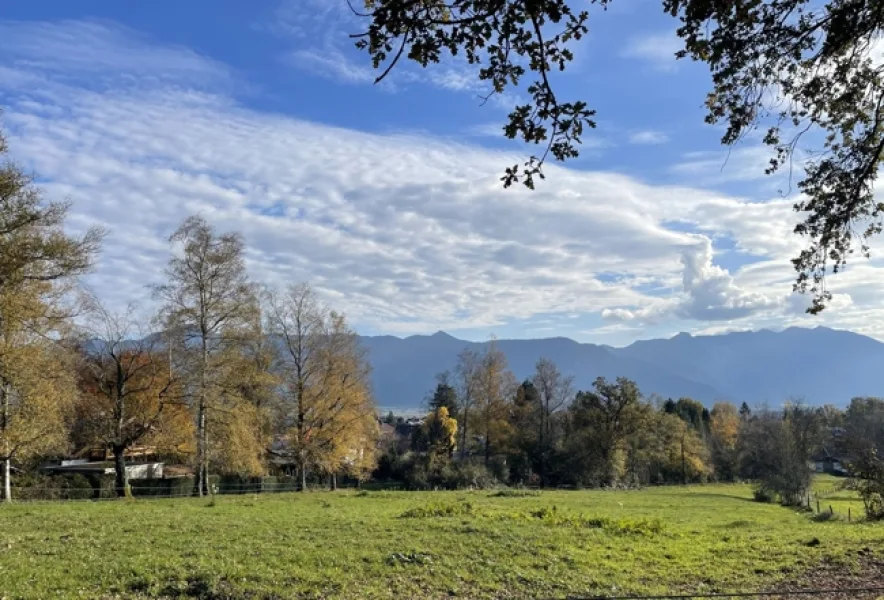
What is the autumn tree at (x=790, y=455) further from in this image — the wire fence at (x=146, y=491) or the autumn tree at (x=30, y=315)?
the autumn tree at (x=30, y=315)

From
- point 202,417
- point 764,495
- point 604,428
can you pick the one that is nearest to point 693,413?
point 604,428

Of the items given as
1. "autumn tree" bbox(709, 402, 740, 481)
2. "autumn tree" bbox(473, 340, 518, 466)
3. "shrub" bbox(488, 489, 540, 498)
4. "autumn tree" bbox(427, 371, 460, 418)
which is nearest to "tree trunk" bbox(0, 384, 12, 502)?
"shrub" bbox(488, 489, 540, 498)

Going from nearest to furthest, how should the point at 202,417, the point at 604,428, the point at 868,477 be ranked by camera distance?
1. the point at 868,477
2. the point at 202,417
3. the point at 604,428

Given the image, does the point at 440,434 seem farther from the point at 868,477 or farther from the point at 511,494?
the point at 868,477

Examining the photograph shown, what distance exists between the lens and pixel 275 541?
13.9 m

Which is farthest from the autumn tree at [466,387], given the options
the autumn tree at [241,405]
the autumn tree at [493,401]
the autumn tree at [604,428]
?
the autumn tree at [241,405]

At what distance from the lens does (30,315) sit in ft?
74.1

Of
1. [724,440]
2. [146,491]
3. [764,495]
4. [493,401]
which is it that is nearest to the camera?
[146,491]

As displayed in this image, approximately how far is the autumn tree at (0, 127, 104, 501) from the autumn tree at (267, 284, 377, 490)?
1662 cm

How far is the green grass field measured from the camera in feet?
33.9

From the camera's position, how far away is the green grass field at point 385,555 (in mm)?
10320

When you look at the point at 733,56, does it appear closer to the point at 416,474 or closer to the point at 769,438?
the point at 416,474

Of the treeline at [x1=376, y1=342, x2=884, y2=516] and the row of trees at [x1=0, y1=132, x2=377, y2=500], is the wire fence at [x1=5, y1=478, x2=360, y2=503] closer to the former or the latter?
the row of trees at [x1=0, y1=132, x2=377, y2=500]

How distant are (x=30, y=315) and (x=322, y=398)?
2124 cm
